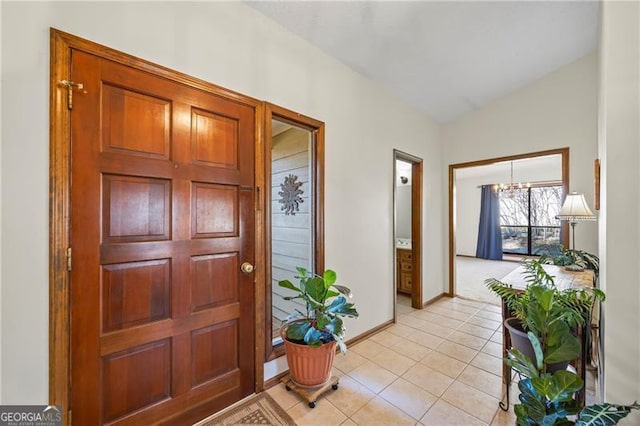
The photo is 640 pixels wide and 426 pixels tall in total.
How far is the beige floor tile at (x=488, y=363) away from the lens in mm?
2146

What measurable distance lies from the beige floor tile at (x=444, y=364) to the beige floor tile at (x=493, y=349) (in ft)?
1.35

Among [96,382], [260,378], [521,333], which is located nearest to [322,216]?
[260,378]

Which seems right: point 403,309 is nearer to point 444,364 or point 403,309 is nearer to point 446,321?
point 446,321

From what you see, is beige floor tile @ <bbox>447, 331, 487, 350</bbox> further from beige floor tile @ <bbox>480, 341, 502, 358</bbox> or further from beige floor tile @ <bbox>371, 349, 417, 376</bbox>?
beige floor tile @ <bbox>371, 349, 417, 376</bbox>

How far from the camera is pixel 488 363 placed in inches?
88.7

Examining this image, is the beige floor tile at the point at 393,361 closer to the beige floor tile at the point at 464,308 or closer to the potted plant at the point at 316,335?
the potted plant at the point at 316,335

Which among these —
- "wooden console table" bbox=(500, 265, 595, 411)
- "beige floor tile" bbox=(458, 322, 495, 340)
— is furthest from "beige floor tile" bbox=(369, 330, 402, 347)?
"wooden console table" bbox=(500, 265, 595, 411)

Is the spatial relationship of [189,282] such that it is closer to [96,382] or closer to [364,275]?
[96,382]

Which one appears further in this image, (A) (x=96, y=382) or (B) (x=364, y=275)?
(B) (x=364, y=275)

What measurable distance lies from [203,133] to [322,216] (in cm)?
114

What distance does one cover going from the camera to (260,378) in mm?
1852

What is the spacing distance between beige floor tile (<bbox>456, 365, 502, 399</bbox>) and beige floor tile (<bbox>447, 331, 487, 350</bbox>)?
0.43 metres

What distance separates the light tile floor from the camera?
5.42ft

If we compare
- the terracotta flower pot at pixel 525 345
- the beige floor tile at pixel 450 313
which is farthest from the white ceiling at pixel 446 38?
the beige floor tile at pixel 450 313
